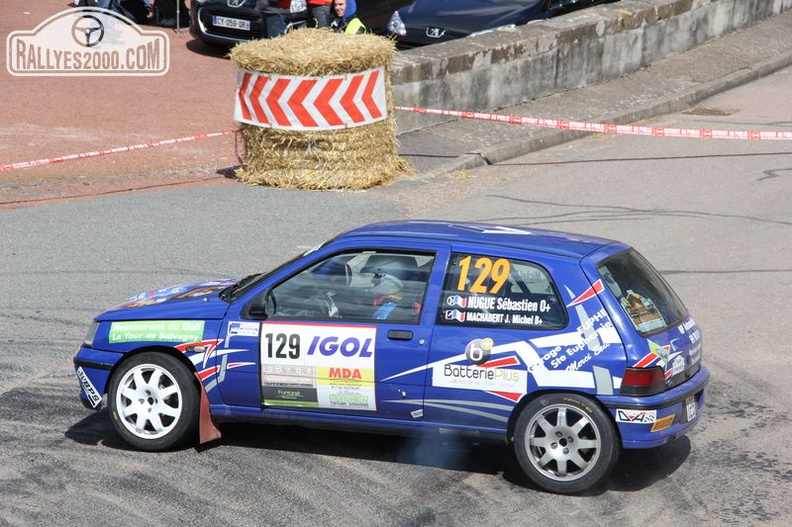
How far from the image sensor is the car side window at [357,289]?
659cm

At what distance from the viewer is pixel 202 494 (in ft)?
20.7

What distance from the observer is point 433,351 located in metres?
6.41

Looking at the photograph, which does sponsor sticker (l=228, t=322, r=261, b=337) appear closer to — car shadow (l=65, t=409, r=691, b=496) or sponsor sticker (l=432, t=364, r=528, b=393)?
car shadow (l=65, t=409, r=691, b=496)

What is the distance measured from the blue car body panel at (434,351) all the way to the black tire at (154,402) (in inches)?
3.1

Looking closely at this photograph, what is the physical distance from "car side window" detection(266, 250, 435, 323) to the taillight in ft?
3.91

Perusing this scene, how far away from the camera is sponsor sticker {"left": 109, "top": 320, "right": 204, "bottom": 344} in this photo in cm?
682

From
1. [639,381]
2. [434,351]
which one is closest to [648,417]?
[639,381]

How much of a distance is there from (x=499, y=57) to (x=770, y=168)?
424cm

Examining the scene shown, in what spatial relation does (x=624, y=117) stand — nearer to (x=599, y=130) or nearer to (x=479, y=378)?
(x=599, y=130)

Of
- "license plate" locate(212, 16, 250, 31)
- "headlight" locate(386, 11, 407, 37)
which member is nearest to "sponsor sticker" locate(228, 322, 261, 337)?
"headlight" locate(386, 11, 407, 37)

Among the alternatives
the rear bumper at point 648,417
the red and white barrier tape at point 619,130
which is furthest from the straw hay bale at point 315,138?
the rear bumper at point 648,417

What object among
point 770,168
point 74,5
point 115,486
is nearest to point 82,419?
point 115,486

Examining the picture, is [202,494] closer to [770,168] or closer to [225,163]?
[225,163]

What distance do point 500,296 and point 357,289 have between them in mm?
844
